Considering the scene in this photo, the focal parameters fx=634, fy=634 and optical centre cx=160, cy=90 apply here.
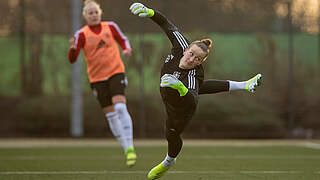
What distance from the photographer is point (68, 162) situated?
8039 mm

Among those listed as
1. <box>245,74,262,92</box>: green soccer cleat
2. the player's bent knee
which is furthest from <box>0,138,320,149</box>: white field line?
the player's bent knee

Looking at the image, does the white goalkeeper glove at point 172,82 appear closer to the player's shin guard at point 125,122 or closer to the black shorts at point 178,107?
the black shorts at point 178,107

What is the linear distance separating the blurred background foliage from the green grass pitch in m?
2.75

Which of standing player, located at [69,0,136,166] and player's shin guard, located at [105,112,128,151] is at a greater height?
standing player, located at [69,0,136,166]

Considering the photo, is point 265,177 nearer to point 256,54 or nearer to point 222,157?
point 222,157

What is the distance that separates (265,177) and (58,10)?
8673mm

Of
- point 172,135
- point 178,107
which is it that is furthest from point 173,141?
point 178,107

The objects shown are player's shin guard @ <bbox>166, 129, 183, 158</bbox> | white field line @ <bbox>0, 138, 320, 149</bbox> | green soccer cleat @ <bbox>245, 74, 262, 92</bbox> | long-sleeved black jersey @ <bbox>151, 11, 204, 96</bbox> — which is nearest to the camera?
long-sleeved black jersey @ <bbox>151, 11, 204, 96</bbox>

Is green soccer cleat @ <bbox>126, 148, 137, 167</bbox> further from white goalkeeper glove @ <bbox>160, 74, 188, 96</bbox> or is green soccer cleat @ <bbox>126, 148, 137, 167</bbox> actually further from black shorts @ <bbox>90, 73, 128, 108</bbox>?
white goalkeeper glove @ <bbox>160, 74, 188, 96</bbox>

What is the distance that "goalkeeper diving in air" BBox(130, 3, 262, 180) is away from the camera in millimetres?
5547

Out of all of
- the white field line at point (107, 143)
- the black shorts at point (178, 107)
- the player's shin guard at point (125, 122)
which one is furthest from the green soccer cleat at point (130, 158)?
the white field line at point (107, 143)

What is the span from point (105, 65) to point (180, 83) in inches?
100

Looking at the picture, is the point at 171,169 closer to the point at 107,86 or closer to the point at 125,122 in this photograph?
the point at 125,122

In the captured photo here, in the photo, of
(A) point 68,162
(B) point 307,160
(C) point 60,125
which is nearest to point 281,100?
(C) point 60,125
